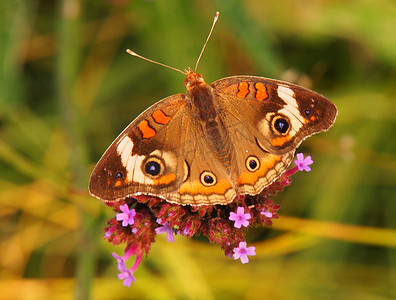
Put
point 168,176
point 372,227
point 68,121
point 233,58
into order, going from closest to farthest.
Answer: point 168,176 → point 68,121 → point 372,227 → point 233,58

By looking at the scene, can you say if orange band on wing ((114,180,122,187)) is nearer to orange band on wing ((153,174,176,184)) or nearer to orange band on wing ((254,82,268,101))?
orange band on wing ((153,174,176,184))

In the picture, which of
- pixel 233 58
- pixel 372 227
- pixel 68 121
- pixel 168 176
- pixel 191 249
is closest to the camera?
pixel 168 176

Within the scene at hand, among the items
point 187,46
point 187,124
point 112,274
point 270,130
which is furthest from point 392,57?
point 112,274

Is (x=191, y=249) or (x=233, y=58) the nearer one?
(x=191, y=249)

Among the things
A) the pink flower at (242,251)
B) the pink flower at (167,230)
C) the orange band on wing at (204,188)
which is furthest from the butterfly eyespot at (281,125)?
the pink flower at (167,230)

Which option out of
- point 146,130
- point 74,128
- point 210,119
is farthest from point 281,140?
point 74,128

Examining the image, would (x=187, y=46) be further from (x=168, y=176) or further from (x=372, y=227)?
(x=372, y=227)
